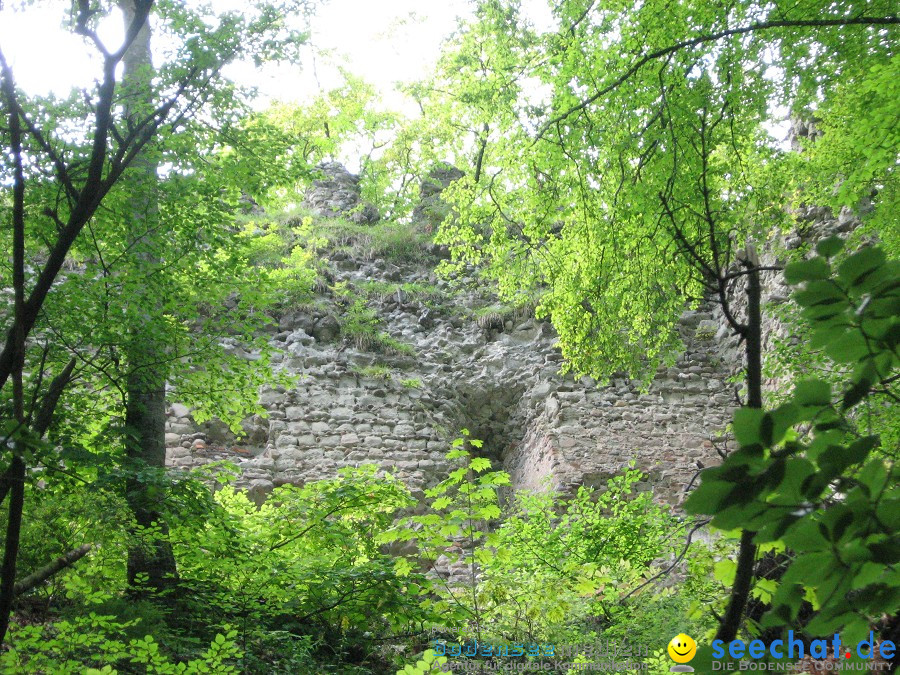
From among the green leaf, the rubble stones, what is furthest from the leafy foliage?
the rubble stones

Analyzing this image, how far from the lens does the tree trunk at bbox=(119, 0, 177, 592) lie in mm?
4723

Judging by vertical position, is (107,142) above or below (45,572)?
above

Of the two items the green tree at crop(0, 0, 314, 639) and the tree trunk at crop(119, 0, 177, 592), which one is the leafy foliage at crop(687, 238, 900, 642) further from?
the tree trunk at crop(119, 0, 177, 592)

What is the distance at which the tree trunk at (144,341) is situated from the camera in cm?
472

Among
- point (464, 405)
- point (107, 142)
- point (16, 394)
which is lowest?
point (16, 394)

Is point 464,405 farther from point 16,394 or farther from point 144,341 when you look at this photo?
point 16,394

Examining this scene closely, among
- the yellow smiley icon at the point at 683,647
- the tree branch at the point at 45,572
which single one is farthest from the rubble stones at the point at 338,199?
the yellow smiley icon at the point at 683,647

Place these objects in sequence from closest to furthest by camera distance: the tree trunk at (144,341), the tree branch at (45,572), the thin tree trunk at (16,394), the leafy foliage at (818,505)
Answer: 1. the leafy foliage at (818,505)
2. the thin tree trunk at (16,394)
3. the tree branch at (45,572)
4. the tree trunk at (144,341)

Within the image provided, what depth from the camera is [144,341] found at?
4.93 meters

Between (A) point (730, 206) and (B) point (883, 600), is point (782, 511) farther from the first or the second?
(A) point (730, 206)

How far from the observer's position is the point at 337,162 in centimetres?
1401

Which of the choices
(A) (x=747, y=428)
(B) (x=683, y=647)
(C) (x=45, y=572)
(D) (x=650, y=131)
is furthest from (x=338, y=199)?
(A) (x=747, y=428)

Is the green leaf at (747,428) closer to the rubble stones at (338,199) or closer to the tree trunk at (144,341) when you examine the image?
the tree trunk at (144,341)

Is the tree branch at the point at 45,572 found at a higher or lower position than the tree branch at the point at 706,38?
lower
